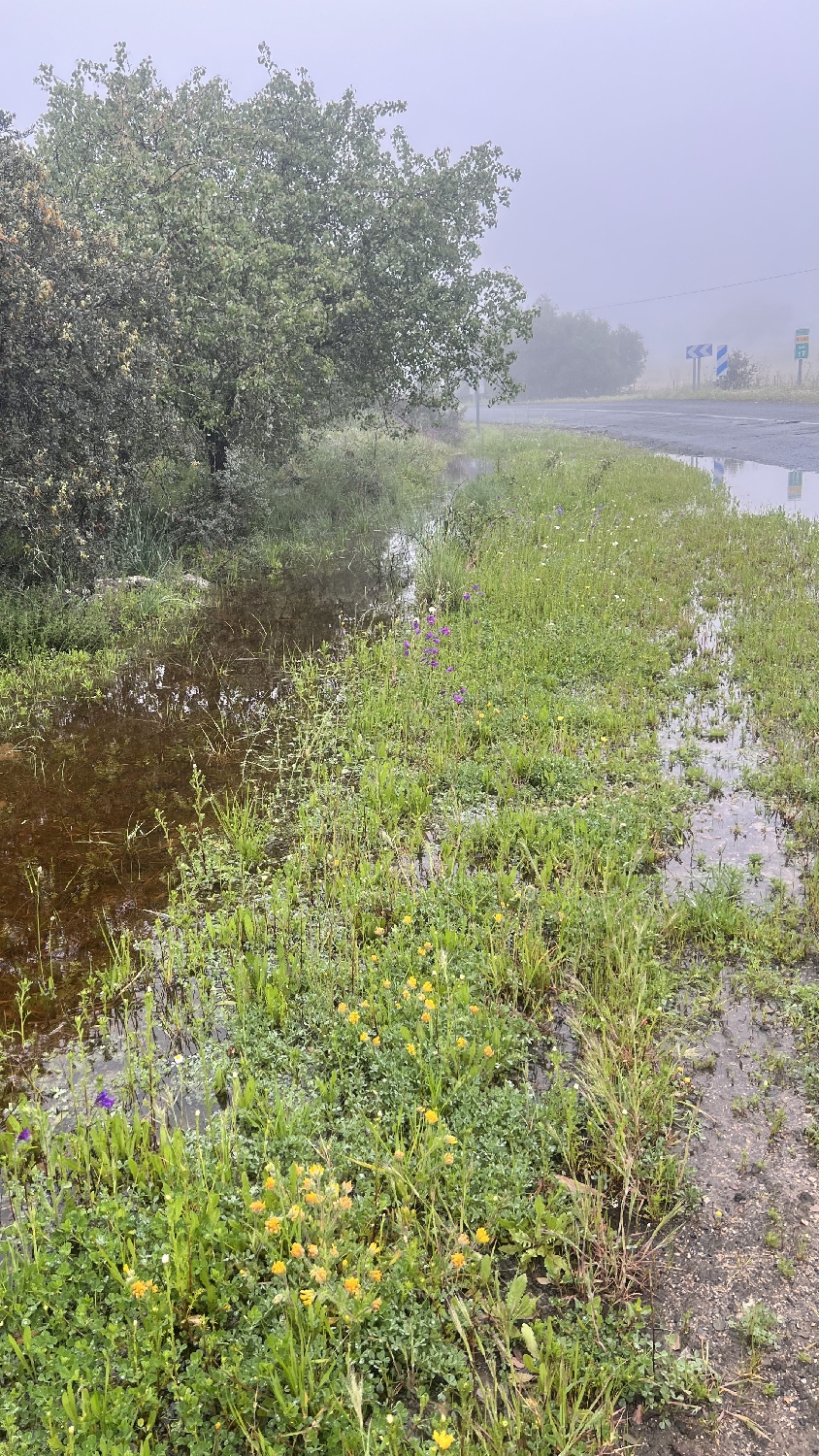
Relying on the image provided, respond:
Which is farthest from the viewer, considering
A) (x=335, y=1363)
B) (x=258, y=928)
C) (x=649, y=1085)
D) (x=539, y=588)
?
(x=539, y=588)

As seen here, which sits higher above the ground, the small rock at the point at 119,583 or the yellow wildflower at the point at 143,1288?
the small rock at the point at 119,583

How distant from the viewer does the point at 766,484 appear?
17.5 metres

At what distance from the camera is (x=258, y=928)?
Answer: 4.29m

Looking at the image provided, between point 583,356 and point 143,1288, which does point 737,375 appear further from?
point 143,1288

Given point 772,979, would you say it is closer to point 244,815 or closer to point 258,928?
point 258,928

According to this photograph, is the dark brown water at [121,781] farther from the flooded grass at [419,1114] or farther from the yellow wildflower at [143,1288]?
the yellow wildflower at [143,1288]

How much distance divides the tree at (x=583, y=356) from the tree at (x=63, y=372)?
90510mm

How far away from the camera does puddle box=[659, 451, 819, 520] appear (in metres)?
14.7

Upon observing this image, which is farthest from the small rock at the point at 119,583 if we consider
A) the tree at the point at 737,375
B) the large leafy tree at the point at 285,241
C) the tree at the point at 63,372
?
the tree at the point at 737,375

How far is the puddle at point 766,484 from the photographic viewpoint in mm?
14711

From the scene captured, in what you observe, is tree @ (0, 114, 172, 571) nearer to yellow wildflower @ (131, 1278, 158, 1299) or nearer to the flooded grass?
the flooded grass

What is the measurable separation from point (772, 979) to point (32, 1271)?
313cm

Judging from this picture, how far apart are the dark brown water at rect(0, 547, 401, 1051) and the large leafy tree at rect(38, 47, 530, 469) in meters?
4.90

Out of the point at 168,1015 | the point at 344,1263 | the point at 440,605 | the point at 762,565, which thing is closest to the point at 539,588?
the point at 440,605
